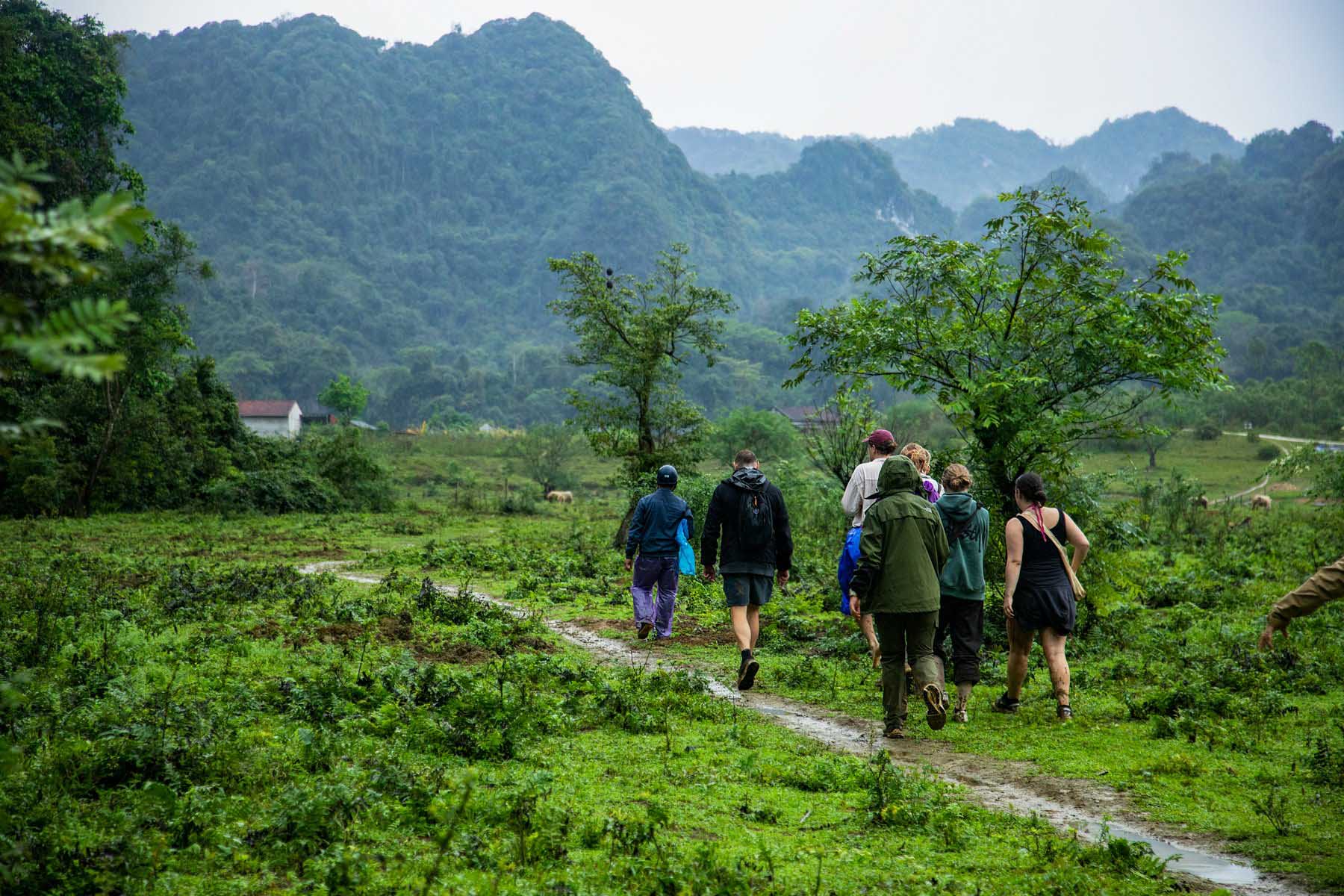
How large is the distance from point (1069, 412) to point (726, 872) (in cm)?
832

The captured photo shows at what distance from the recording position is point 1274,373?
391 ft

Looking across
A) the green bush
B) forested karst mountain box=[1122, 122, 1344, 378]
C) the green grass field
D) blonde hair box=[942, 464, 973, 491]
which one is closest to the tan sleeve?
the green grass field

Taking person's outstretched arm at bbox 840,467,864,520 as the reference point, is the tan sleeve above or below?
above

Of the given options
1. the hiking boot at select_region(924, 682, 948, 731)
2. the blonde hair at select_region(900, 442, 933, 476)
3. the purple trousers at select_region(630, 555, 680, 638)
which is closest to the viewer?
the hiking boot at select_region(924, 682, 948, 731)

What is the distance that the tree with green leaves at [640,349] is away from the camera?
2528 centimetres

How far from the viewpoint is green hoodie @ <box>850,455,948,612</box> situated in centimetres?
821

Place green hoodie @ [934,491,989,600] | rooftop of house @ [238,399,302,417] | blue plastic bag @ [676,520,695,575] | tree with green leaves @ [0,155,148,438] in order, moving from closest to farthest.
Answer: tree with green leaves @ [0,155,148,438], green hoodie @ [934,491,989,600], blue plastic bag @ [676,520,695,575], rooftop of house @ [238,399,302,417]

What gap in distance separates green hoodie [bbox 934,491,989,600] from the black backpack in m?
1.75

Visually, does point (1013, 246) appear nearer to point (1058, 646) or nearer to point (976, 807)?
point (1058, 646)

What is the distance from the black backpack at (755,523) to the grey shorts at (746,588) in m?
0.32

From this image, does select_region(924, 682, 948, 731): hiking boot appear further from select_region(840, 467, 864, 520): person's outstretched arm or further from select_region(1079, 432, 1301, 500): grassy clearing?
select_region(1079, 432, 1301, 500): grassy clearing

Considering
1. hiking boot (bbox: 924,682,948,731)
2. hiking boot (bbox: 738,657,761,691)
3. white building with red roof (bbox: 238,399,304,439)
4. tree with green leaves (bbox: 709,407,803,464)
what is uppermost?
hiking boot (bbox: 924,682,948,731)

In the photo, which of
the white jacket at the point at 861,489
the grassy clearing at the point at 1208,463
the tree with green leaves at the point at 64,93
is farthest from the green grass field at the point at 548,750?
the grassy clearing at the point at 1208,463

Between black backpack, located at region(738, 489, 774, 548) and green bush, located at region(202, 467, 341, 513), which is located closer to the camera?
black backpack, located at region(738, 489, 774, 548)
